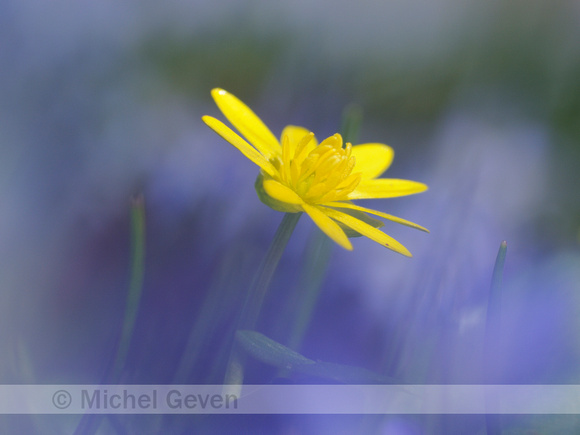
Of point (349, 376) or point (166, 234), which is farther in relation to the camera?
point (166, 234)

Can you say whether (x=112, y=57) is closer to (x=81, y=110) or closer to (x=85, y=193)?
(x=81, y=110)

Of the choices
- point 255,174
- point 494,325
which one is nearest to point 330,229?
point 494,325

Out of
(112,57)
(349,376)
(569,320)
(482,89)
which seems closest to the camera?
(349,376)

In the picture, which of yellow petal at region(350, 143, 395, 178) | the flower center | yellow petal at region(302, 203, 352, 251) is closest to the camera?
yellow petal at region(302, 203, 352, 251)

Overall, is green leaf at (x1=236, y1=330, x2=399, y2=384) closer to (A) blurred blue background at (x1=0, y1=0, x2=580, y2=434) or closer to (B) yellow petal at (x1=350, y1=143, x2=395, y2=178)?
Result: (A) blurred blue background at (x1=0, y1=0, x2=580, y2=434)

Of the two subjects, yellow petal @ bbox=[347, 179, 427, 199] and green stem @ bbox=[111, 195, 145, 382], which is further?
yellow petal @ bbox=[347, 179, 427, 199]

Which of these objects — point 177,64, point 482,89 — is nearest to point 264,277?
point 177,64

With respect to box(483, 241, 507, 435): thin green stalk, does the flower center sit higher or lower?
higher

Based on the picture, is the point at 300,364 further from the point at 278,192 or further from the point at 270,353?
the point at 278,192

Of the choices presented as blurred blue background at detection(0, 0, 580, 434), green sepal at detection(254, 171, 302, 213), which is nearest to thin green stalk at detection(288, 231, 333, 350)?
blurred blue background at detection(0, 0, 580, 434)
